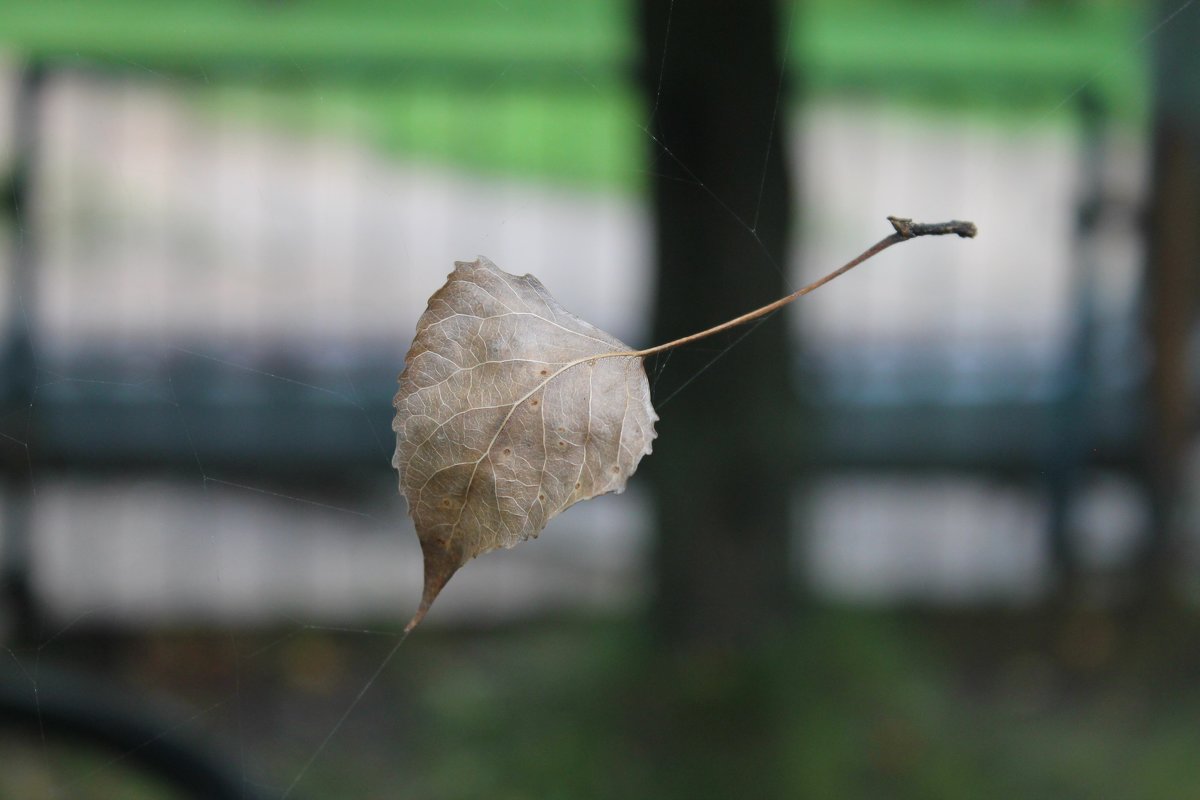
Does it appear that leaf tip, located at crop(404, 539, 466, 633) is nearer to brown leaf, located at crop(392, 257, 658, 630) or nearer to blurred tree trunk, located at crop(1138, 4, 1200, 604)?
brown leaf, located at crop(392, 257, 658, 630)

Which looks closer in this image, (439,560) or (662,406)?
(439,560)

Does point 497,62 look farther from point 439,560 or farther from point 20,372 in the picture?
point 439,560

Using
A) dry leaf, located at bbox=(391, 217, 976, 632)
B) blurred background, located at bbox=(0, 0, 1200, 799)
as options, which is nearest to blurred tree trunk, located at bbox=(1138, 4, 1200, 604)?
blurred background, located at bbox=(0, 0, 1200, 799)

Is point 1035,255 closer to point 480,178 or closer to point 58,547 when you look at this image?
point 480,178

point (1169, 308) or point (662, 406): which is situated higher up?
point (1169, 308)

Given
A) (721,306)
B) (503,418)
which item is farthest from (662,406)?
(503,418)

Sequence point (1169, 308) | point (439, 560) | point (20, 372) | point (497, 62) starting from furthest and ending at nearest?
point (497, 62)
point (1169, 308)
point (20, 372)
point (439, 560)

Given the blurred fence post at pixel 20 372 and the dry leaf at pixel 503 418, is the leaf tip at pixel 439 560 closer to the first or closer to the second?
the dry leaf at pixel 503 418
